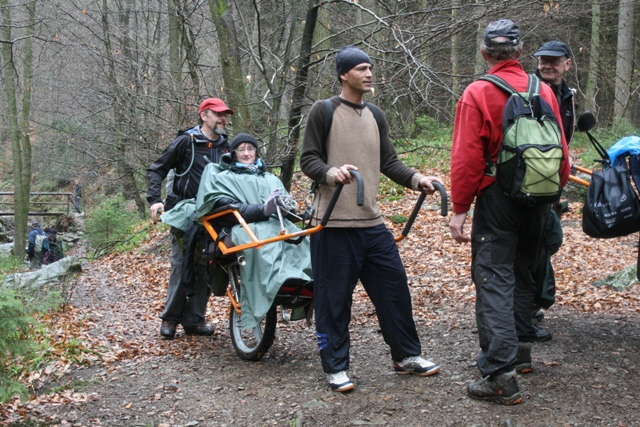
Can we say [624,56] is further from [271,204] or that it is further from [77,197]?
[77,197]

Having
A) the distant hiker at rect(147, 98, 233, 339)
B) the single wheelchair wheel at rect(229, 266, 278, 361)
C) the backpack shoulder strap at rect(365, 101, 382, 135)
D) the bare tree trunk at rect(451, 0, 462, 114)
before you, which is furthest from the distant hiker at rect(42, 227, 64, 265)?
the backpack shoulder strap at rect(365, 101, 382, 135)

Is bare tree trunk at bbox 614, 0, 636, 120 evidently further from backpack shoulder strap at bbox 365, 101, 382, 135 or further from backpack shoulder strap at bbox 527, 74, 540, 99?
backpack shoulder strap at bbox 527, 74, 540, 99

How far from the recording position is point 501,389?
12.8 ft

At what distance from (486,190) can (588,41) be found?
1807 cm

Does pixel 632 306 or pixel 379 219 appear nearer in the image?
pixel 379 219

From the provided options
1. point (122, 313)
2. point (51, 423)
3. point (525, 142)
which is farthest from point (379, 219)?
point (122, 313)

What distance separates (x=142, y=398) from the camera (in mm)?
4863

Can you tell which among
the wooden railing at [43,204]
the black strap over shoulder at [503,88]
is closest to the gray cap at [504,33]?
the black strap over shoulder at [503,88]

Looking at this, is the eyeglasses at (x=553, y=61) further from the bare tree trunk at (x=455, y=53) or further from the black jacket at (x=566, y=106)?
the bare tree trunk at (x=455, y=53)

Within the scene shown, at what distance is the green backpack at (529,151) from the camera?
370cm

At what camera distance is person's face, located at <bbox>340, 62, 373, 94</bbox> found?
436 centimetres

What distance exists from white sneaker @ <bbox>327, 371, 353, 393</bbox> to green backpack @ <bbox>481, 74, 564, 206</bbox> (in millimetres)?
1650

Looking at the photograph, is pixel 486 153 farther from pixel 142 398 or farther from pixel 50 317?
pixel 50 317

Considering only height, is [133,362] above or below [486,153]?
below
